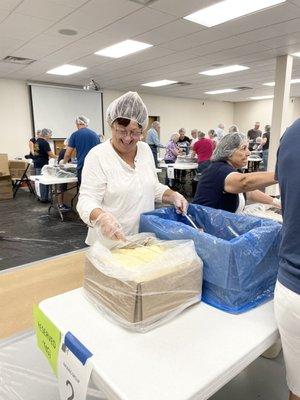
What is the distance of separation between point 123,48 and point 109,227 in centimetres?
453

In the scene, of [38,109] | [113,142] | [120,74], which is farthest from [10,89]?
[113,142]

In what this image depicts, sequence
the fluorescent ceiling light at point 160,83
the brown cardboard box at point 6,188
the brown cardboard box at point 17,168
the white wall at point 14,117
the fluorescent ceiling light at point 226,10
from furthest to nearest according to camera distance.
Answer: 1. the fluorescent ceiling light at point 160,83
2. the white wall at point 14,117
3. the brown cardboard box at point 17,168
4. the brown cardboard box at point 6,188
5. the fluorescent ceiling light at point 226,10

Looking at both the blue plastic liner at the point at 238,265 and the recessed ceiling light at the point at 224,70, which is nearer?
the blue plastic liner at the point at 238,265

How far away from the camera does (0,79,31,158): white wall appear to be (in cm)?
728

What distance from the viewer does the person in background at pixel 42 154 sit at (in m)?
5.56

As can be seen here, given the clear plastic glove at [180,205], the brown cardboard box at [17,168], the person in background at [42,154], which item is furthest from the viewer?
the brown cardboard box at [17,168]

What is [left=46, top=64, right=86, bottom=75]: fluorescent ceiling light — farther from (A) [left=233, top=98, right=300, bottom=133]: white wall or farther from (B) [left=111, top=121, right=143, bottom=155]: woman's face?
(A) [left=233, top=98, right=300, bottom=133]: white wall

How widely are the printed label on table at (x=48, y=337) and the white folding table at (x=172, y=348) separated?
19mm

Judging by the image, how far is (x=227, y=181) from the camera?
1.64 meters

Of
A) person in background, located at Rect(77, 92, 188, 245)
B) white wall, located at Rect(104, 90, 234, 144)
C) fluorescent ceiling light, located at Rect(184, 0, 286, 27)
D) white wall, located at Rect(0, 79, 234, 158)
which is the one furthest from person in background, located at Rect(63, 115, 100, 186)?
white wall, located at Rect(104, 90, 234, 144)

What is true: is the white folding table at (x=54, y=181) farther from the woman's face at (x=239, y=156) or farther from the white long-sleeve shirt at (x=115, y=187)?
the white long-sleeve shirt at (x=115, y=187)

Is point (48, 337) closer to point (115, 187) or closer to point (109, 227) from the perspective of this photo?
point (109, 227)

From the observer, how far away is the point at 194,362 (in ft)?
2.29

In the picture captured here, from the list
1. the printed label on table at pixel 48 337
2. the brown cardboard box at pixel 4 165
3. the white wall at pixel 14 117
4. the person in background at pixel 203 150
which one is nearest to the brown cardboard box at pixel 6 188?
the brown cardboard box at pixel 4 165
